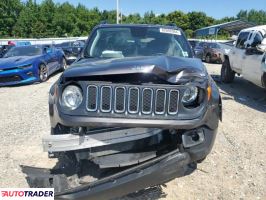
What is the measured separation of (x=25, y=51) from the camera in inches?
542

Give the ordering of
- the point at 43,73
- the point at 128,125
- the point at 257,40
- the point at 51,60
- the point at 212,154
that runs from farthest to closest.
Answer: the point at 51,60, the point at 43,73, the point at 257,40, the point at 212,154, the point at 128,125

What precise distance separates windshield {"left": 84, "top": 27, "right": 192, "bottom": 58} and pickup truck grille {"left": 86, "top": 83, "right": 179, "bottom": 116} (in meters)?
1.66

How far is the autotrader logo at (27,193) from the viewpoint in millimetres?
3133

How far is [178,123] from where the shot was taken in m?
3.25

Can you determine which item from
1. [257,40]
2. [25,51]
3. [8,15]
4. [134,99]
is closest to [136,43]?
[134,99]

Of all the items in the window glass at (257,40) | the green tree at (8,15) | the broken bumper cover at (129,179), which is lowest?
the broken bumper cover at (129,179)

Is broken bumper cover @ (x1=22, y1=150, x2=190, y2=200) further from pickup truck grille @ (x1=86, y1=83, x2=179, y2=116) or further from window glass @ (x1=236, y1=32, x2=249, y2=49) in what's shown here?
window glass @ (x1=236, y1=32, x2=249, y2=49)

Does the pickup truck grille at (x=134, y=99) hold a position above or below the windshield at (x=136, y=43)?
below

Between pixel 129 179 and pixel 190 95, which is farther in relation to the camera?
pixel 190 95

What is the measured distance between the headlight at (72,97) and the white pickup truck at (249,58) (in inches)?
243

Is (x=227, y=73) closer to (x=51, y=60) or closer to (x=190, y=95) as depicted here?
(x=51, y=60)

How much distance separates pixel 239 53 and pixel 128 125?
338 inches

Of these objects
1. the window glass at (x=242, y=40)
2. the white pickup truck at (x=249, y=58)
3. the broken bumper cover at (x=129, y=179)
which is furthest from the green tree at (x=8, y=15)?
the broken bumper cover at (x=129, y=179)

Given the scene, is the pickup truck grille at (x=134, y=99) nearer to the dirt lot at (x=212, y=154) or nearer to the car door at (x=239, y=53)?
the dirt lot at (x=212, y=154)
